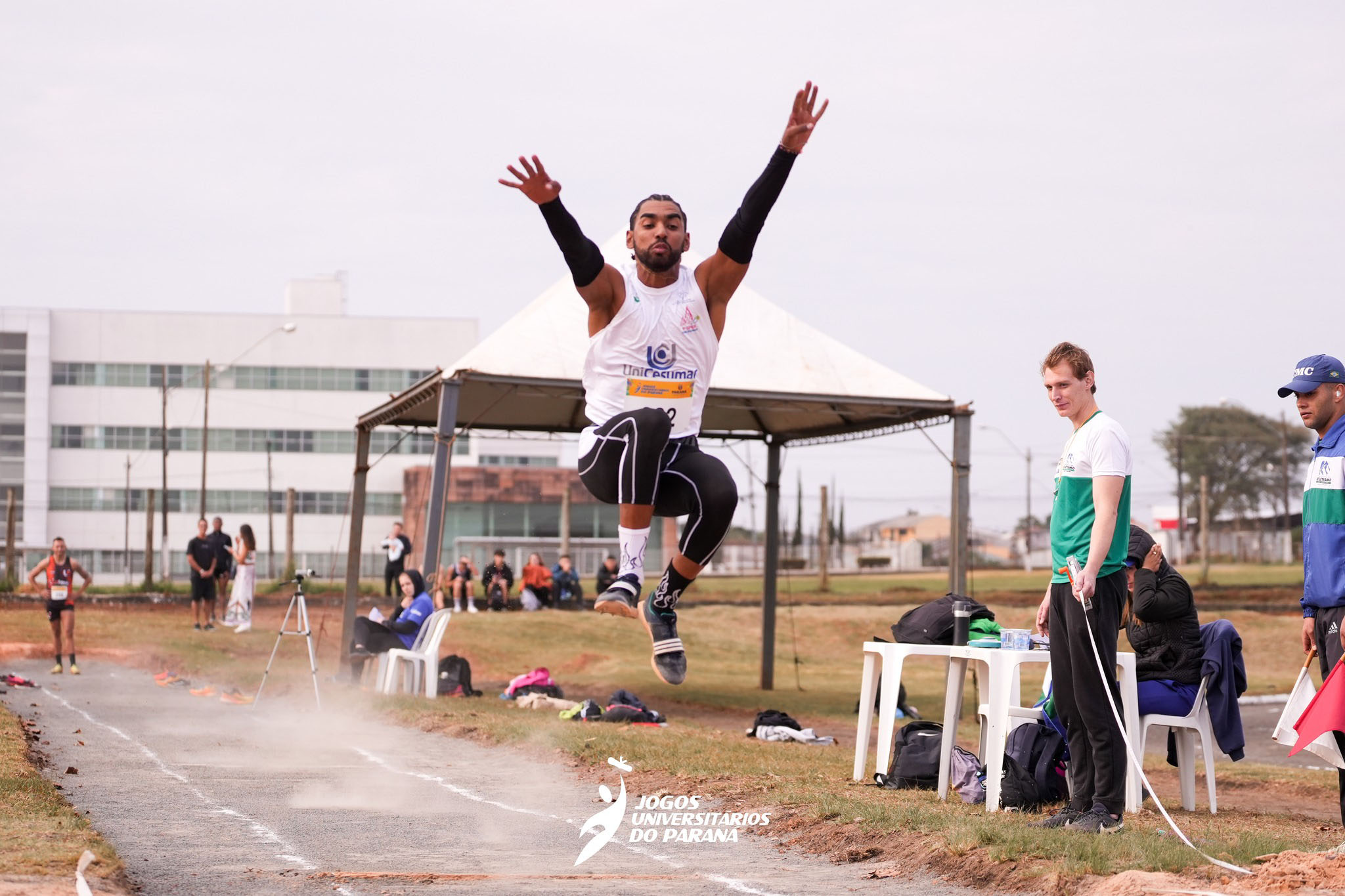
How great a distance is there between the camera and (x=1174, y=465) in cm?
9356

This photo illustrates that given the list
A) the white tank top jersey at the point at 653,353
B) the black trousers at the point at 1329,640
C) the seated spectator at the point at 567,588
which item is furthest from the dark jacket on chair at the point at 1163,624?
the seated spectator at the point at 567,588

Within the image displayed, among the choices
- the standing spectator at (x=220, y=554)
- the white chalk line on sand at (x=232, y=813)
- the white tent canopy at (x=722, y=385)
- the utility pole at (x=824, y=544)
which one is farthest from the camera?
the utility pole at (x=824, y=544)

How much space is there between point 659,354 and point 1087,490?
2.42 m

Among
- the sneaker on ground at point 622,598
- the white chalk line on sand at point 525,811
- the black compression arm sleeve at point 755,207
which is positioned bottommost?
the white chalk line on sand at point 525,811

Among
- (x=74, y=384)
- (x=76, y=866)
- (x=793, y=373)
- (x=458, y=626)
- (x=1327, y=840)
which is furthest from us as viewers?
(x=74, y=384)

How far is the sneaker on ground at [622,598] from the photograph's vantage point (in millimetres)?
5785

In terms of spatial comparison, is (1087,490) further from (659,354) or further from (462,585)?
(462,585)

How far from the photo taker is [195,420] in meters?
62.0

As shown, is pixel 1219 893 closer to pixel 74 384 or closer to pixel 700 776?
pixel 700 776

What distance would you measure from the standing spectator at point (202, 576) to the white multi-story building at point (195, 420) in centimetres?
3591

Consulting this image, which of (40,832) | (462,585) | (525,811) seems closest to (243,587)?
(462,585)

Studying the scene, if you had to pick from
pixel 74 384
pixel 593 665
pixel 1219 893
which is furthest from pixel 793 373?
pixel 74 384

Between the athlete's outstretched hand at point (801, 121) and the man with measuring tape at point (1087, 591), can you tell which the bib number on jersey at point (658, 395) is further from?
the man with measuring tape at point (1087, 591)

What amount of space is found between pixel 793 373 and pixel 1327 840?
1023 centimetres
